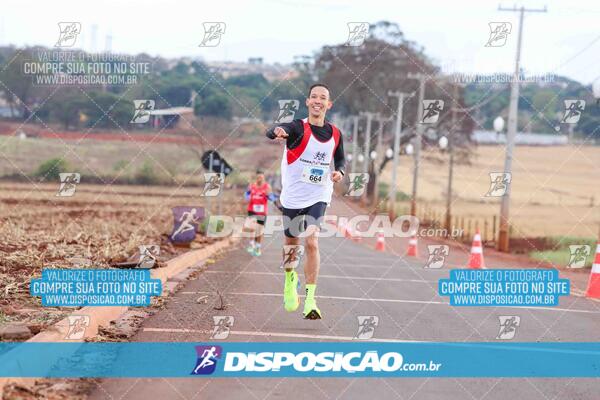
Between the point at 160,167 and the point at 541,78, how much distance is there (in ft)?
125

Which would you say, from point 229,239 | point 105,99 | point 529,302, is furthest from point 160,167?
point 529,302

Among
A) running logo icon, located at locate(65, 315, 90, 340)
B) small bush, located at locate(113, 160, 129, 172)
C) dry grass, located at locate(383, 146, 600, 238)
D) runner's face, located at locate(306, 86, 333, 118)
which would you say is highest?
runner's face, located at locate(306, 86, 333, 118)

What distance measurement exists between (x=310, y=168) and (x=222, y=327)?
184 cm

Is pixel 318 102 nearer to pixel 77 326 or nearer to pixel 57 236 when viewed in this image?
pixel 77 326

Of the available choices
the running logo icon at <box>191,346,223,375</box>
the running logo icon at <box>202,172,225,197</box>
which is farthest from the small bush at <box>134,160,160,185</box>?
the running logo icon at <box>191,346,223,375</box>

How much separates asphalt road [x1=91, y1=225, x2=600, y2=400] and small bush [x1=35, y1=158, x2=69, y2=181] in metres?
28.9

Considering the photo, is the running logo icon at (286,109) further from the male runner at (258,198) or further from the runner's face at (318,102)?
the runner's face at (318,102)

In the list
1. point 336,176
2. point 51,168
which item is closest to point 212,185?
point 336,176

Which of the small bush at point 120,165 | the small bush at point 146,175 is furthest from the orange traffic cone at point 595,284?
the small bush at point 146,175

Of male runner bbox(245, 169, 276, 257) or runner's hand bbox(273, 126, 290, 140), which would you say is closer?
runner's hand bbox(273, 126, 290, 140)

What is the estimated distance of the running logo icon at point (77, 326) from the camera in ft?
30.4

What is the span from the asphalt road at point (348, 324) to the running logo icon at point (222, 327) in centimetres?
8

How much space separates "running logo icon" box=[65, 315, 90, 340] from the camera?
9.27m

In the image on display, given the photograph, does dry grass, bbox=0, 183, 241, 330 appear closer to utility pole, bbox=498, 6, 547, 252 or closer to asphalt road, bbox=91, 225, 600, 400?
asphalt road, bbox=91, 225, 600, 400
